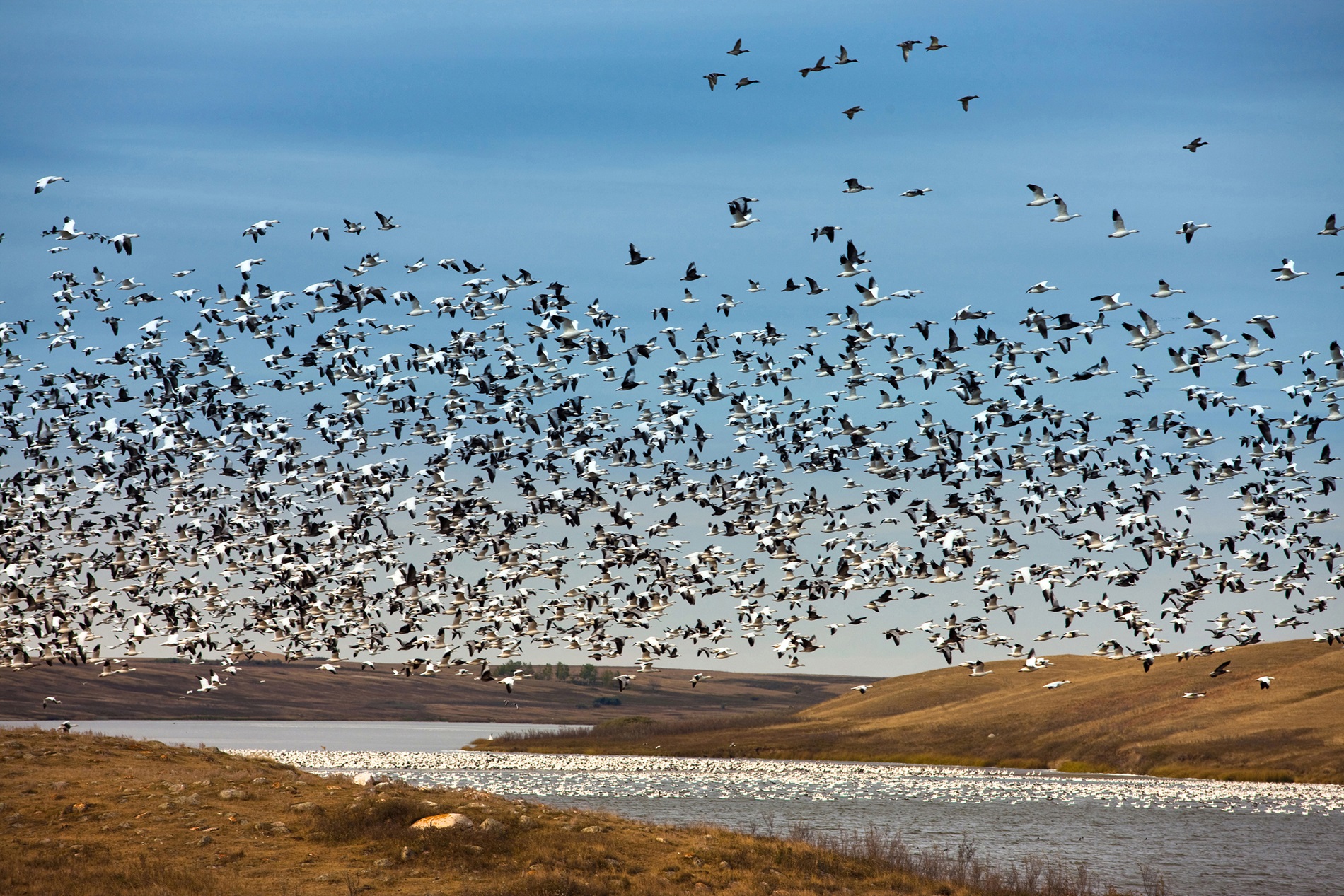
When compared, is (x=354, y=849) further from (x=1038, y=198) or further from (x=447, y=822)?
(x=1038, y=198)

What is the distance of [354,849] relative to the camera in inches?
1019

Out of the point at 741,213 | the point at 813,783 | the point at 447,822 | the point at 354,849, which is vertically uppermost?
the point at 741,213

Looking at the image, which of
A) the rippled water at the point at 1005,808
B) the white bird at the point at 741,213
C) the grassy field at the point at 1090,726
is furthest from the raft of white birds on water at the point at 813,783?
the white bird at the point at 741,213

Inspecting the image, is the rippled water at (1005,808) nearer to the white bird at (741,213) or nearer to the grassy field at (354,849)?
the grassy field at (354,849)

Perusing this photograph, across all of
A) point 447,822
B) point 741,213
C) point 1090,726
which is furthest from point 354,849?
point 1090,726

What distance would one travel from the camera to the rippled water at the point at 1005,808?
39031 millimetres

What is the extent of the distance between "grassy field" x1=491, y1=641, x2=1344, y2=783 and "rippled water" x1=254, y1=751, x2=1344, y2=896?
464 centimetres

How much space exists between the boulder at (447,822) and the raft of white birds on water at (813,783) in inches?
1168

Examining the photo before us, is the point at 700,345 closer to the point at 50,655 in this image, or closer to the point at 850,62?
the point at 850,62

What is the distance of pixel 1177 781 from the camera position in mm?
69938

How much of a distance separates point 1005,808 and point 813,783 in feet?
48.6

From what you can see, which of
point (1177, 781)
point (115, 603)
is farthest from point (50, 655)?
point (1177, 781)

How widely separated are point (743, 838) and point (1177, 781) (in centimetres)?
4844

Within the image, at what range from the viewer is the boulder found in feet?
86.2
